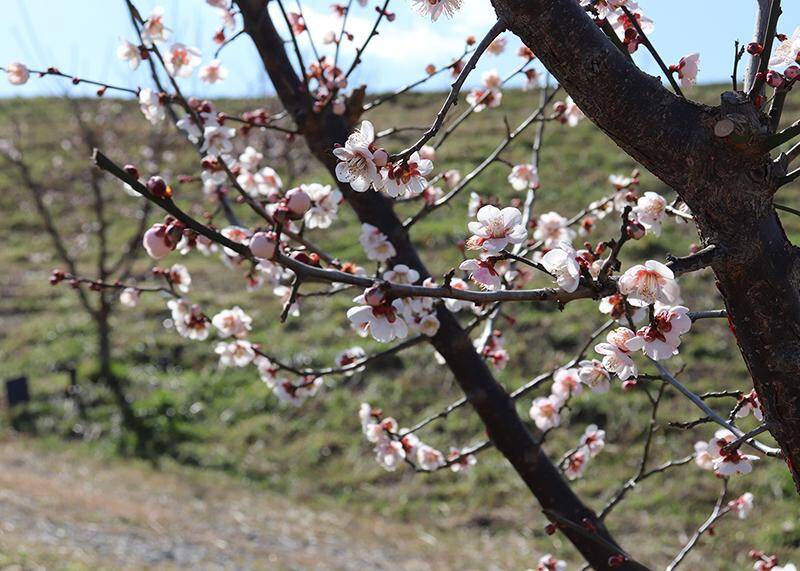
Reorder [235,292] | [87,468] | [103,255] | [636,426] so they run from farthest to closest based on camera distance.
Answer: [235,292] → [103,255] → [87,468] → [636,426]

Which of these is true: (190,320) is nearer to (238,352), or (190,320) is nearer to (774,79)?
(238,352)

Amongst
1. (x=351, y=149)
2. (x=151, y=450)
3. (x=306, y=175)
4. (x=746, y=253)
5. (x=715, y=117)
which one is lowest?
(x=746, y=253)

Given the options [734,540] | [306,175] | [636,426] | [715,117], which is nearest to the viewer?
[715,117]

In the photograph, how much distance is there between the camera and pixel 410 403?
26.6 feet

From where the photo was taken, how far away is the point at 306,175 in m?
16.2

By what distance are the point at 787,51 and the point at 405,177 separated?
2.96 feet

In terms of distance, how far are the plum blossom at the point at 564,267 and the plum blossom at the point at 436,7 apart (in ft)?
1.85

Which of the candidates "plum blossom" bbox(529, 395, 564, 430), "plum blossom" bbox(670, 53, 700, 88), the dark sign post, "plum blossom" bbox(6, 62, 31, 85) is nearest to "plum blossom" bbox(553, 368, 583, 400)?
"plum blossom" bbox(529, 395, 564, 430)

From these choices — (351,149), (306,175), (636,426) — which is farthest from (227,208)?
(306,175)

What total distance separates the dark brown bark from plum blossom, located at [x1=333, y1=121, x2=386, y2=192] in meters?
0.73

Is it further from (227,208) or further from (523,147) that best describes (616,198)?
(523,147)

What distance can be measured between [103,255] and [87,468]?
358 cm

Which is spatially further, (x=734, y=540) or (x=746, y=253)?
(x=734, y=540)

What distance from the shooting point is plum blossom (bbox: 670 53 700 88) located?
6.00 feet
